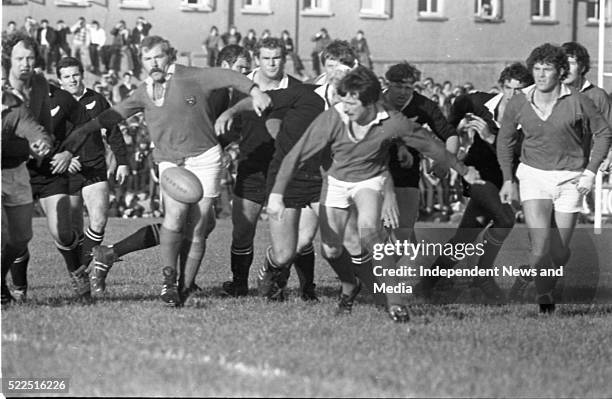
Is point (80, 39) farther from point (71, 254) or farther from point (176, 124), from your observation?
point (176, 124)

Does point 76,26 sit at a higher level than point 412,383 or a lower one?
higher

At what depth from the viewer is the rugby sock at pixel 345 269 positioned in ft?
30.0

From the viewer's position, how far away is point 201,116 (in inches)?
366

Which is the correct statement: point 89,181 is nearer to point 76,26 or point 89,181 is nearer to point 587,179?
point 587,179

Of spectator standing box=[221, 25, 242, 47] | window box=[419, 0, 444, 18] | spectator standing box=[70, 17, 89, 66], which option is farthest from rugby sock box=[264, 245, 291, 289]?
spectator standing box=[70, 17, 89, 66]

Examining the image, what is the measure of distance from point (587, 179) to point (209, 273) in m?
4.86

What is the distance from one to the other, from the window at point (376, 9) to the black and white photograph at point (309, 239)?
12.0 meters

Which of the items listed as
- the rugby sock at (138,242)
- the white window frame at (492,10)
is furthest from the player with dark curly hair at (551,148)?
the white window frame at (492,10)

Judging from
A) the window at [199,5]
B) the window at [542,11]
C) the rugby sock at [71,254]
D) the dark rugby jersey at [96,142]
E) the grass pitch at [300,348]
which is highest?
the window at [199,5]

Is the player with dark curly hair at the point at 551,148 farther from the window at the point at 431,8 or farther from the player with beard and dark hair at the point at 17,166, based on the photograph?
the window at the point at 431,8

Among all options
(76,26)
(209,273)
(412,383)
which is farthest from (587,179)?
(76,26)

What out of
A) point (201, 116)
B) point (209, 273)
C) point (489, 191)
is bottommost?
point (209, 273)

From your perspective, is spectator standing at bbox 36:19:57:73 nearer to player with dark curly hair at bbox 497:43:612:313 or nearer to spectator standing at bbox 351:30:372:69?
spectator standing at bbox 351:30:372:69

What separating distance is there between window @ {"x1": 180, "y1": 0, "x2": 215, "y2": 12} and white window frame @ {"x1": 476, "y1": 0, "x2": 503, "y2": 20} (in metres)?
5.82
